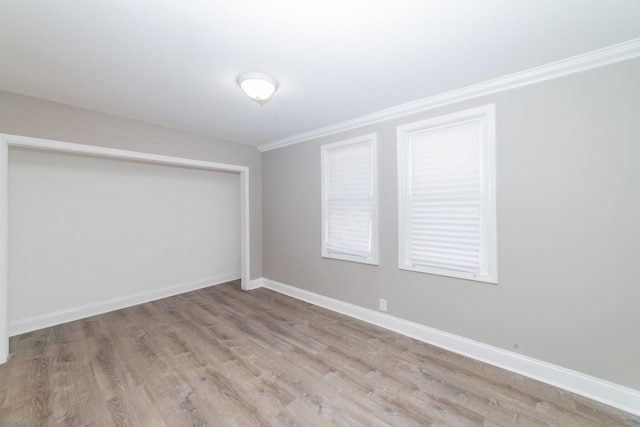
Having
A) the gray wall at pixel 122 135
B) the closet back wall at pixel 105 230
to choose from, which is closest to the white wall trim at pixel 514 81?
the gray wall at pixel 122 135

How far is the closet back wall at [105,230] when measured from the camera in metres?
3.08

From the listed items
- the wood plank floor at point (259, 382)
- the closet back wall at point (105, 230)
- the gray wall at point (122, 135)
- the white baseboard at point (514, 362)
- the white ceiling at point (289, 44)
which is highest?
the white ceiling at point (289, 44)

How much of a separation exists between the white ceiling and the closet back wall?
3.86 ft

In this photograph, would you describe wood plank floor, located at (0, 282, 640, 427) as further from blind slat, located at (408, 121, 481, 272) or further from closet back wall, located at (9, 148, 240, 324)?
blind slat, located at (408, 121, 481, 272)

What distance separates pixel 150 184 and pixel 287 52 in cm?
339

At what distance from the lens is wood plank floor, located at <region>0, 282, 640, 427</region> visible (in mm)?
1784

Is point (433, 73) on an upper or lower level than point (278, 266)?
upper

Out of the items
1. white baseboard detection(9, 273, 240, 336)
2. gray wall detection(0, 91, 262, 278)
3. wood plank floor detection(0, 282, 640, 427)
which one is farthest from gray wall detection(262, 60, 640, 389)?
white baseboard detection(9, 273, 240, 336)

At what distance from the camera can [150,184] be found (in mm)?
4082

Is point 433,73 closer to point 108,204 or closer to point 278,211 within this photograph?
point 278,211

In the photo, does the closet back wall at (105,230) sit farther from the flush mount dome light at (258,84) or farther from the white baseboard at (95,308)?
the flush mount dome light at (258,84)

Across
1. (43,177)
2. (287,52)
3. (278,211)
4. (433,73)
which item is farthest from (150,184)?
(433,73)

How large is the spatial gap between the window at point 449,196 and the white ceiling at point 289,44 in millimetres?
426

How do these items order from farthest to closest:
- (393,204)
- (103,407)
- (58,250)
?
(58,250) → (393,204) → (103,407)
